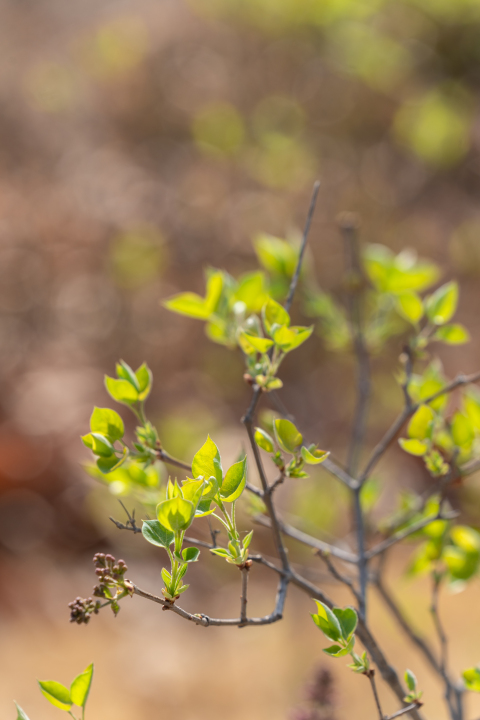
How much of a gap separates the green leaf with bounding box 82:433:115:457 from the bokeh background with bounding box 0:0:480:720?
34.6 inches

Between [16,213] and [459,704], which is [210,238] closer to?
[16,213]

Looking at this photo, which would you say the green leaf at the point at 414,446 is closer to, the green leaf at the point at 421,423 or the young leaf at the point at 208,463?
Result: the green leaf at the point at 421,423

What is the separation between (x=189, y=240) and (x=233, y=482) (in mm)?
2307

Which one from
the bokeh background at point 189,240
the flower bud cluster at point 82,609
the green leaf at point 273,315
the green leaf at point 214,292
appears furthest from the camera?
the bokeh background at point 189,240

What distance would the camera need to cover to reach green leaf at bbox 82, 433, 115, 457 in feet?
1.17

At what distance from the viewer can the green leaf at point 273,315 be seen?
354 mm

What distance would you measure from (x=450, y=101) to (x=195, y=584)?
249 centimetres

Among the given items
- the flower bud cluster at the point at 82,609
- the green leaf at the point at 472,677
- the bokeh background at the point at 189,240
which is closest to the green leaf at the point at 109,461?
the flower bud cluster at the point at 82,609

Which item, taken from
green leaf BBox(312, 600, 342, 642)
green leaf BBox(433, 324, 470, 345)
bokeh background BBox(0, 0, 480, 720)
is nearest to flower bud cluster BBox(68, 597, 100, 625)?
green leaf BBox(312, 600, 342, 642)

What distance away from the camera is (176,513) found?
0.27 metres

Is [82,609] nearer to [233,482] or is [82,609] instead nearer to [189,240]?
[233,482]

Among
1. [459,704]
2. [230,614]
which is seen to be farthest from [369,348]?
[230,614]

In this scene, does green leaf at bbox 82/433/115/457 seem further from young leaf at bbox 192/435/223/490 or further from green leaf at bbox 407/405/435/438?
green leaf at bbox 407/405/435/438

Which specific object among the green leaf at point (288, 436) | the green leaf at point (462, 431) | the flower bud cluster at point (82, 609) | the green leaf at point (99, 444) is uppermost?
the green leaf at point (99, 444)
